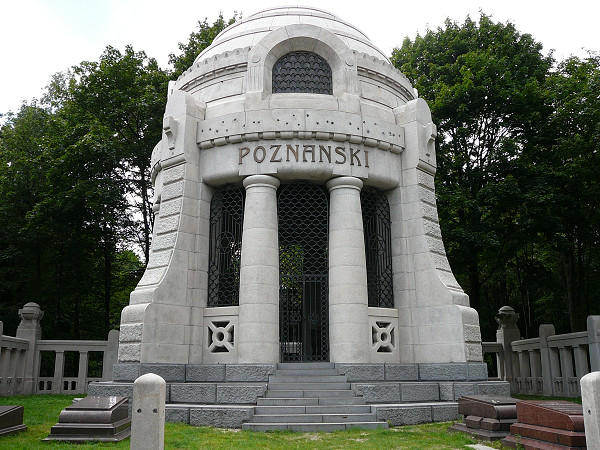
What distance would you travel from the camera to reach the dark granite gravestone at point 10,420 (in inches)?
364

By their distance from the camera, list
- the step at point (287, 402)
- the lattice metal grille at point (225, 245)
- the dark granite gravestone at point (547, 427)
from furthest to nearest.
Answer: the lattice metal grille at point (225, 245), the step at point (287, 402), the dark granite gravestone at point (547, 427)

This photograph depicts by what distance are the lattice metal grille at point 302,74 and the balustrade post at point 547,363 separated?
11.1 m

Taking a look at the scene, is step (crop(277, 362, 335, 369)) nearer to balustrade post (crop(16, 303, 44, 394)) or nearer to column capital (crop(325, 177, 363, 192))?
column capital (crop(325, 177, 363, 192))

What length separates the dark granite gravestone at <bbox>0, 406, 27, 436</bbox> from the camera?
364 inches

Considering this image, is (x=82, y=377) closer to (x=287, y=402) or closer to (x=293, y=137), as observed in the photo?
(x=287, y=402)

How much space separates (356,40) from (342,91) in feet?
10.6

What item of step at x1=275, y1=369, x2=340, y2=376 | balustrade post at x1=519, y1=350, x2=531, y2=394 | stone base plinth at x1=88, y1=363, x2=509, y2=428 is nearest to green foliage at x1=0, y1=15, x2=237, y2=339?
stone base plinth at x1=88, y1=363, x2=509, y2=428

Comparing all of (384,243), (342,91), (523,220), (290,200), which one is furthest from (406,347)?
(523,220)

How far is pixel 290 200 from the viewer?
1468 cm

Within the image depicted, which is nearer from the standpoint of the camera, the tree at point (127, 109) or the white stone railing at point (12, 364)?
the white stone railing at point (12, 364)

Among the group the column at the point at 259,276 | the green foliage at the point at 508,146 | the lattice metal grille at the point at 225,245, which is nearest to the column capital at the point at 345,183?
the column at the point at 259,276

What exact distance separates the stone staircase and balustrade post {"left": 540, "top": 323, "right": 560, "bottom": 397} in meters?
9.49

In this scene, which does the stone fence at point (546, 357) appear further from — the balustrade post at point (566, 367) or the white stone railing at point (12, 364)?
the white stone railing at point (12, 364)

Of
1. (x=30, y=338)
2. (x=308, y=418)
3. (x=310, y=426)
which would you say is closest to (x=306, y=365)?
(x=308, y=418)
